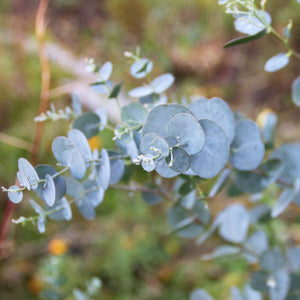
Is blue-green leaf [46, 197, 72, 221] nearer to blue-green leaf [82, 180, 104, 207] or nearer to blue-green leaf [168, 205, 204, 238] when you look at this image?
blue-green leaf [82, 180, 104, 207]

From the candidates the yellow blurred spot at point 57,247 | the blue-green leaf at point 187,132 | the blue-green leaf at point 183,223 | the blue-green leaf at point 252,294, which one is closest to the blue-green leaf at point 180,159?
the blue-green leaf at point 187,132

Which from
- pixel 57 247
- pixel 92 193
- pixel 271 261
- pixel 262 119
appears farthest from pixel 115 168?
pixel 57 247

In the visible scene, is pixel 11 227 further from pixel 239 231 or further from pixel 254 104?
pixel 254 104

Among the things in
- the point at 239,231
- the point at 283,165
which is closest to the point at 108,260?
the point at 239,231

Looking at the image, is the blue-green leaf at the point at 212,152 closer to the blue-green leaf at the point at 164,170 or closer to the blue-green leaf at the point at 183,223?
the blue-green leaf at the point at 164,170

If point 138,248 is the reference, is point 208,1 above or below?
above

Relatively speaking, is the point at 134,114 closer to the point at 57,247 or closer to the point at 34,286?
the point at 57,247
